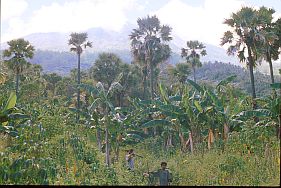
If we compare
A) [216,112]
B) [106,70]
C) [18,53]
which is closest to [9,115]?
[216,112]

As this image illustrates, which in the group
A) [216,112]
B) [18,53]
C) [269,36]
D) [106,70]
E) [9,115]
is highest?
[106,70]

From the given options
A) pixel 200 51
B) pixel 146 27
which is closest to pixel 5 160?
pixel 146 27

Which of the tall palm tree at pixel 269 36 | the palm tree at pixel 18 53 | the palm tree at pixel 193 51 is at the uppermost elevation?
the palm tree at pixel 193 51

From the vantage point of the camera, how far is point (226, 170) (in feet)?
34.1

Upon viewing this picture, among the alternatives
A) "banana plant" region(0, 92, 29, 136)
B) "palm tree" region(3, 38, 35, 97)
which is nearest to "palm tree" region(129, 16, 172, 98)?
"palm tree" region(3, 38, 35, 97)

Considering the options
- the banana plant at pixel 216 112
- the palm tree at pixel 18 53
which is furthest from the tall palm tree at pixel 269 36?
the palm tree at pixel 18 53

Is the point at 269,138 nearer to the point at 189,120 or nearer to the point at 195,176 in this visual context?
the point at 195,176

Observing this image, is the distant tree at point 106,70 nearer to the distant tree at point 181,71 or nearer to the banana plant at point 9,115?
the distant tree at point 181,71

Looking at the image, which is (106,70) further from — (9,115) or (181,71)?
(9,115)

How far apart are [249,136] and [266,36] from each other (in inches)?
275

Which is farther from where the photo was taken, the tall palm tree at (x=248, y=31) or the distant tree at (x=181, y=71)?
the distant tree at (x=181, y=71)

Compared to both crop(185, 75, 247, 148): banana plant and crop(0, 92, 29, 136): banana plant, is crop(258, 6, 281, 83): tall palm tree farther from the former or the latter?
crop(0, 92, 29, 136): banana plant

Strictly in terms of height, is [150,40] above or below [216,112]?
above

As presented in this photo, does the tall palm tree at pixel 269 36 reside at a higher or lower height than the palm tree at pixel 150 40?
lower
